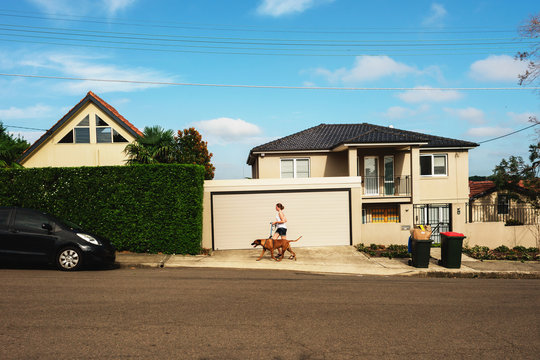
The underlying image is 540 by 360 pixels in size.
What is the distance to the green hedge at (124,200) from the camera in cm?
1292

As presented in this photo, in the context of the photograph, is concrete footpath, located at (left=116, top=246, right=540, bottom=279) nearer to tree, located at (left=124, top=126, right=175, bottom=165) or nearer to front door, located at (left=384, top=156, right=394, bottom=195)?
tree, located at (left=124, top=126, right=175, bottom=165)

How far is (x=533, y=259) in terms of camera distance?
1478 centimetres

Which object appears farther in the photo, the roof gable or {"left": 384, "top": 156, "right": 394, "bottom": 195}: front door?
{"left": 384, "top": 156, "right": 394, "bottom": 195}: front door

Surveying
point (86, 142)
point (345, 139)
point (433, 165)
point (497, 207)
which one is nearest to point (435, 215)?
point (433, 165)

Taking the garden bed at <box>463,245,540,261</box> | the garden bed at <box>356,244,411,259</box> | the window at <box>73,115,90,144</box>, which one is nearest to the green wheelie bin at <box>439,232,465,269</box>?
the garden bed at <box>356,244,411,259</box>

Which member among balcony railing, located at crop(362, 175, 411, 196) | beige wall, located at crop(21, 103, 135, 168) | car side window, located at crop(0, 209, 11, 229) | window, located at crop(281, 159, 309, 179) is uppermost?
beige wall, located at crop(21, 103, 135, 168)

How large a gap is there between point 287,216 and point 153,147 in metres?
7.29

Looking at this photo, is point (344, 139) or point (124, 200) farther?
point (344, 139)

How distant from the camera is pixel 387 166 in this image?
77.2 ft

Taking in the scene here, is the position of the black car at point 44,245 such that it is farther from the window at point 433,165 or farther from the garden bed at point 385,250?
the window at point 433,165

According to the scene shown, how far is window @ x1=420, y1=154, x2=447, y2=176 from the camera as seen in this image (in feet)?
79.8

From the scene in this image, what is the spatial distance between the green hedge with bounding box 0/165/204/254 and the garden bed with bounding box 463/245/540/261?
1026 centimetres

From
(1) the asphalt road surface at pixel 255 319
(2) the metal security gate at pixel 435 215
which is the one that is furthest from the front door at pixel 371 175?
(1) the asphalt road surface at pixel 255 319

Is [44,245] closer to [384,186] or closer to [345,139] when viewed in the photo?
[384,186]
